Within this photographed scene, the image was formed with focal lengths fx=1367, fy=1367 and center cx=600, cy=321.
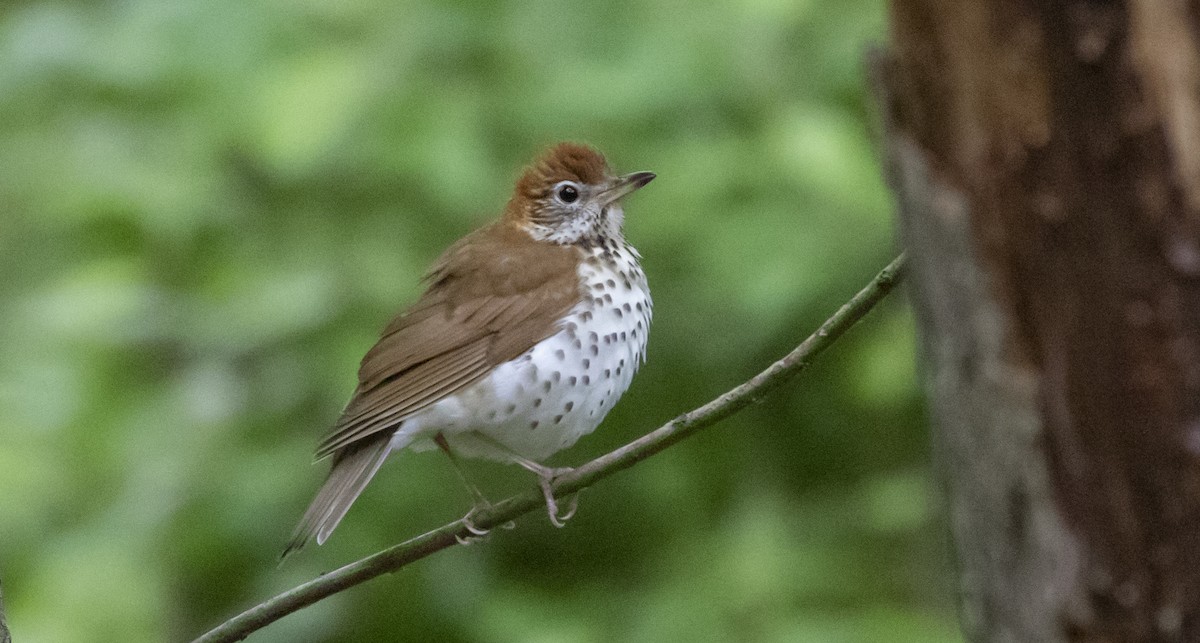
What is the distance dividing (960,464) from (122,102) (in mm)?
3040

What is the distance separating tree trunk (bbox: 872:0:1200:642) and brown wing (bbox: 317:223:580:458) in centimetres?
166

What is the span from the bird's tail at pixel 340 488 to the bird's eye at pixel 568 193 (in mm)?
747

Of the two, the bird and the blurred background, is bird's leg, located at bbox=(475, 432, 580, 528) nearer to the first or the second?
the bird

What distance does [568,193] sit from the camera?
3.14 metres

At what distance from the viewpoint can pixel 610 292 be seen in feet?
9.36

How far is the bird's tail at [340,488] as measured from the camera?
2.48 m

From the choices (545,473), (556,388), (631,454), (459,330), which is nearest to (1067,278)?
(631,454)

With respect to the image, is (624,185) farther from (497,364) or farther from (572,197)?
(497,364)

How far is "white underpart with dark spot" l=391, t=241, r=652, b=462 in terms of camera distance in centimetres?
272

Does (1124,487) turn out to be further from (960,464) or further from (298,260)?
(298,260)

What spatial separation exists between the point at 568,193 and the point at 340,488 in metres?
0.92

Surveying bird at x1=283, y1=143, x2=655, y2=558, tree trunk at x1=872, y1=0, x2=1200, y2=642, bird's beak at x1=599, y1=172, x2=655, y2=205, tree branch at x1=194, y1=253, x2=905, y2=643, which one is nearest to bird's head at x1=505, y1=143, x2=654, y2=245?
bird's beak at x1=599, y1=172, x2=655, y2=205

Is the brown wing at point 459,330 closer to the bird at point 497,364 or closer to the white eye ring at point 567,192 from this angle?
the bird at point 497,364

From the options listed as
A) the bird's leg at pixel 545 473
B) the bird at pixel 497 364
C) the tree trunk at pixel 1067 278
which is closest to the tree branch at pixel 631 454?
the bird's leg at pixel 545 473
